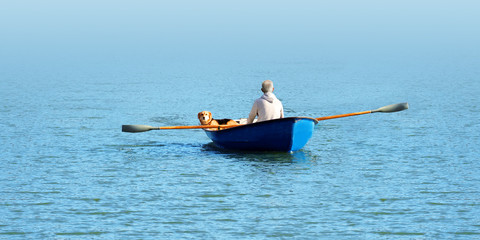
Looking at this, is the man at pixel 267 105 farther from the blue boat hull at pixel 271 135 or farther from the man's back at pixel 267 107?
the blue boat hull at pixel 271 135

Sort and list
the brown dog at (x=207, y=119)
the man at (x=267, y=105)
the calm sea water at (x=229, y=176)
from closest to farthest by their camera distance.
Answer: the calm sea water at (x=229, y=176) → the man at (x=267, y=105) → the brown dog at (x=207, y=119)

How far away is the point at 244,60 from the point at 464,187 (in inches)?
2446

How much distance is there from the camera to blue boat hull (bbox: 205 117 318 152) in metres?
22.1

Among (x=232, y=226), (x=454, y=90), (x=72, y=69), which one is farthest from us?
(x=72, y=69)

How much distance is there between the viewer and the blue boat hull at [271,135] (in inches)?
870

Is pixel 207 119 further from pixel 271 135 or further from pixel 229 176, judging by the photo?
pixel 229 176

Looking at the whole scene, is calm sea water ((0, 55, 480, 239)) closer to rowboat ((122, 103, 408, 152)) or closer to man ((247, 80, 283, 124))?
rowboat ((122, 103, 408, 152))

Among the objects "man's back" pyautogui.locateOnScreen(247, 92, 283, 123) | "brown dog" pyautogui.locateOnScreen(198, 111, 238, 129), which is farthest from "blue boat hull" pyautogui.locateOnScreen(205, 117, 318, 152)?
"brown dog" pyautogui.locateOnScreen(198, 111, 238, 129)

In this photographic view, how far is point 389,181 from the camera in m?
19.8

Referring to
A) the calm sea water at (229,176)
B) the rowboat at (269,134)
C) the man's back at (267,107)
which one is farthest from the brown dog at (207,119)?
the man's back at (267,107)

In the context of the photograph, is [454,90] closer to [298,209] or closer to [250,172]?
[250,172]

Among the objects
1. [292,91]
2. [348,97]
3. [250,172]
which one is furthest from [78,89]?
[250,172]

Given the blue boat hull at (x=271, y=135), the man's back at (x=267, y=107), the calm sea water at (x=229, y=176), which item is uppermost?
the man's back at (x=267, y=107)

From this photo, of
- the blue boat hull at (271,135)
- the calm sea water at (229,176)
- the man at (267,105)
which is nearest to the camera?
the calm sea water at (229,176)
